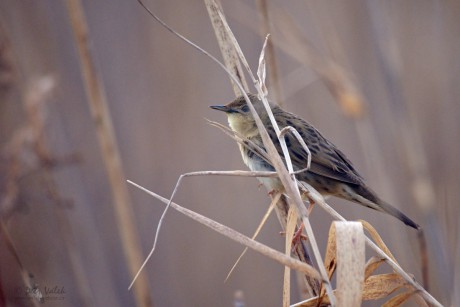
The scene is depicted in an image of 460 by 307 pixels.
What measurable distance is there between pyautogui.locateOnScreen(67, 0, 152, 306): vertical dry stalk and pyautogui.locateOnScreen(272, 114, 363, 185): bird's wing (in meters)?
1.01

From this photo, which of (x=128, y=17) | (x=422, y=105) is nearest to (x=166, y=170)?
(x=128, y=17)

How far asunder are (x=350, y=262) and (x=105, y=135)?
1545 mm

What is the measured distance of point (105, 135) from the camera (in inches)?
113

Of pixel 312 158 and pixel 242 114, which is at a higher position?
pixel 242 114

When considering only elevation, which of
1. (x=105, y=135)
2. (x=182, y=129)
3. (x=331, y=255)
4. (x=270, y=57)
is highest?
(x=270, y=57)

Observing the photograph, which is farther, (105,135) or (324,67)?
(324,67)

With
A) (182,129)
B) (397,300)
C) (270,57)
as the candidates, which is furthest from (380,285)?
(182,129)

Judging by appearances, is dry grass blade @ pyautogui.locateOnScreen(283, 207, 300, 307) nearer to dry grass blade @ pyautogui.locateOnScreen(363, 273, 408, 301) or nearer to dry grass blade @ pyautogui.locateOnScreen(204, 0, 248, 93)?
dry grass blade @ pyautogui.locateOnScreen(363, 273, 408, 301)

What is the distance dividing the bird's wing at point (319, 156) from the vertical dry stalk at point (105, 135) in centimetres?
101

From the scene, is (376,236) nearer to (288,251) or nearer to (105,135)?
(288,251)

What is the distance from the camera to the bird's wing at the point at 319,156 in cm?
334

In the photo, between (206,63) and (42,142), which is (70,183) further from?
(206,63)

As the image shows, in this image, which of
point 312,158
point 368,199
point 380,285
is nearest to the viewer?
point 380,285

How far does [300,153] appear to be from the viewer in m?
3.44
